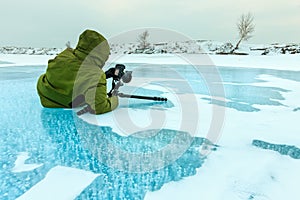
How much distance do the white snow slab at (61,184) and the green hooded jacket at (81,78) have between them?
109 cm

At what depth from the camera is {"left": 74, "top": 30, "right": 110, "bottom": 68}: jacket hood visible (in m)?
2.50

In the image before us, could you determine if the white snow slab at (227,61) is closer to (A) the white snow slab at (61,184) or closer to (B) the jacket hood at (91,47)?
(B) the jacket hood at (91,47)

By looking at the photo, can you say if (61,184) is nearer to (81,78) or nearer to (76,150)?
(76,150)

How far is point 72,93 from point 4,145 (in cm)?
87

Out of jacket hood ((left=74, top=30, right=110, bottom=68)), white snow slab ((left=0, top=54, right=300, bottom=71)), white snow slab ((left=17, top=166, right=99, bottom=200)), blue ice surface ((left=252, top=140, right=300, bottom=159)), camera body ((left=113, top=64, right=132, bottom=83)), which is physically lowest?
white snow slab ((left=0, top=54, right=300, bottom=71))

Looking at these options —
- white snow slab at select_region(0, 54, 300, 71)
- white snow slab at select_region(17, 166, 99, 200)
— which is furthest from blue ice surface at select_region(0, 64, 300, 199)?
white snow slab at select_region(0, 54, 300, 71)

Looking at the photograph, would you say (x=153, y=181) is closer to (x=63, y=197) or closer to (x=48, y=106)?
(x=63, y=197)

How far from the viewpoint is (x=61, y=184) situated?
1224mm

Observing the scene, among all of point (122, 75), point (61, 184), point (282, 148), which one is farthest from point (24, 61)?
point (282, 148)

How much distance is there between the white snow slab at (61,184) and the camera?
3.69 feet

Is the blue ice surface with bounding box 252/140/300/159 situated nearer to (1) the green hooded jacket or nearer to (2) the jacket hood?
(1) the green hooded jacket

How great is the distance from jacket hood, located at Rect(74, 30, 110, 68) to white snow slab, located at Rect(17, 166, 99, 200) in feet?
4.84

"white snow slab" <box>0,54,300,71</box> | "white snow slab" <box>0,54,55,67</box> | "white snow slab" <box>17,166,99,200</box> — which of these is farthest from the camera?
"white snow slab" <box>0,54,300,71</box>

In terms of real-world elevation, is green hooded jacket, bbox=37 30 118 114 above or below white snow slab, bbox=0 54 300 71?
above
